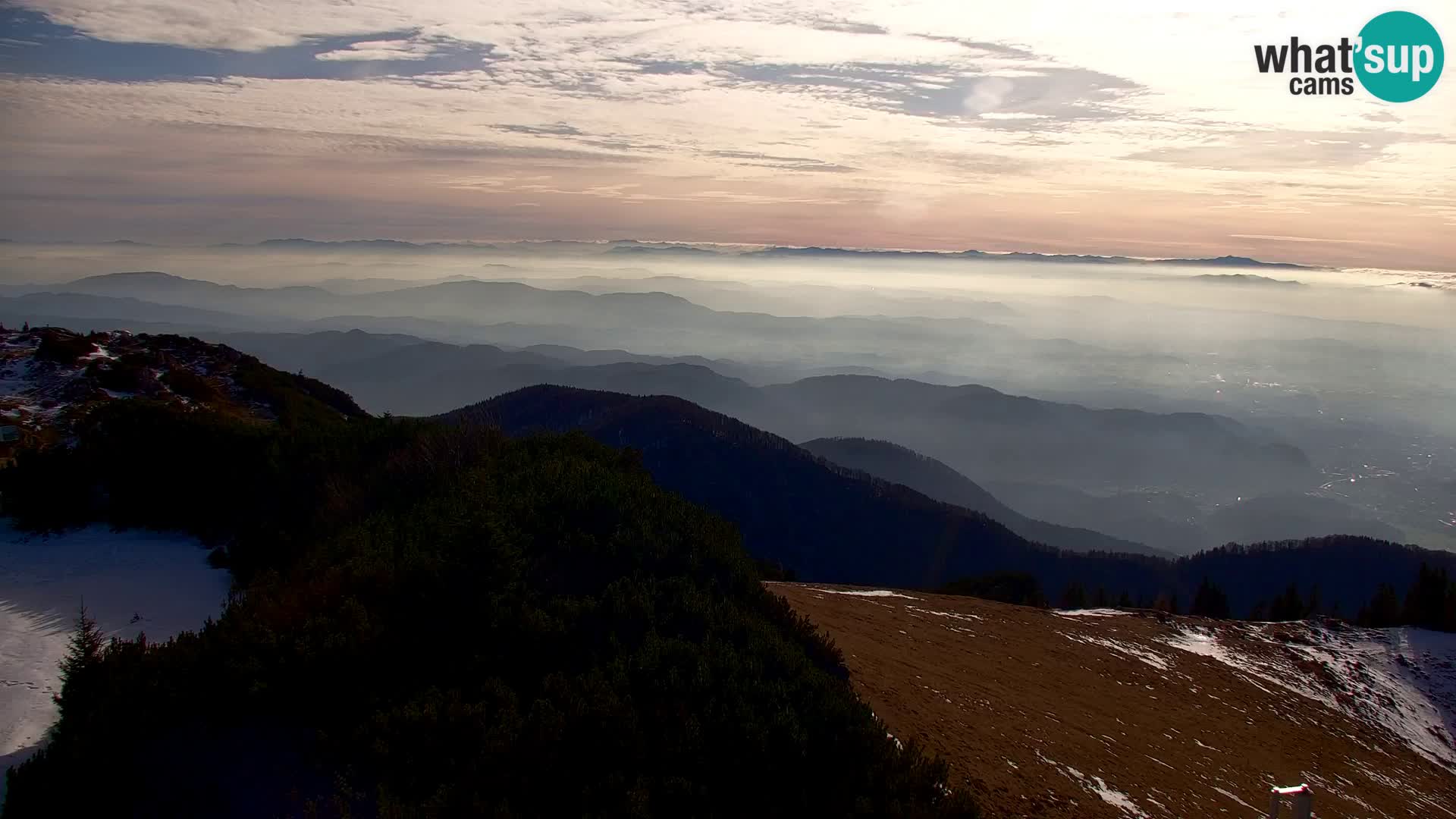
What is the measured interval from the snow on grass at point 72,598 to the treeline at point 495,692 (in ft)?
4.64

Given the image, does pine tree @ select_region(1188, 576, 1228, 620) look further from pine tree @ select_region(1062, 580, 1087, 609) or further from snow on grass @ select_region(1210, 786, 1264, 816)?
snow on grass @ select_region(1210, 786, 1264, 816)

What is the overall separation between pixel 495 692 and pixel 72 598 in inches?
352

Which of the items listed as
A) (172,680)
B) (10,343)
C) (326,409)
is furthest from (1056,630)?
(10,343)

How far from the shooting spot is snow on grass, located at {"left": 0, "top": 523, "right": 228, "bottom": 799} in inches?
345

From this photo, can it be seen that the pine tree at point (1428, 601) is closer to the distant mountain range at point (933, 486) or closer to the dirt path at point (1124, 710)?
the dirt path at point (1124, 710)

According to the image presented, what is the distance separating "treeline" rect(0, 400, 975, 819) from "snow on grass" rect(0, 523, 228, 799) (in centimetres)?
142

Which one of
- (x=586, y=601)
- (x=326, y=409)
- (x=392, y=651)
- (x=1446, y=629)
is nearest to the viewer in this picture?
(x=392, y=651)

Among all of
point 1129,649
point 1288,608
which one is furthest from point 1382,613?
point 1129,649

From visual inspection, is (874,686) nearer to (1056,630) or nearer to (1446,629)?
(1056,630)

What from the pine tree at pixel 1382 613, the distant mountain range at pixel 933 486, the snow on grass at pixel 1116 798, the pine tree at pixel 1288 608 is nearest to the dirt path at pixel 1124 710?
the snow on grass at pixel 1116 798

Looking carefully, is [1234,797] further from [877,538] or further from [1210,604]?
[877,538]

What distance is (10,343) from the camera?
35031 mm

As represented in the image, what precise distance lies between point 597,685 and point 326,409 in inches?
1273

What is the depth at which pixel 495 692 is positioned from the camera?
23.3ft
